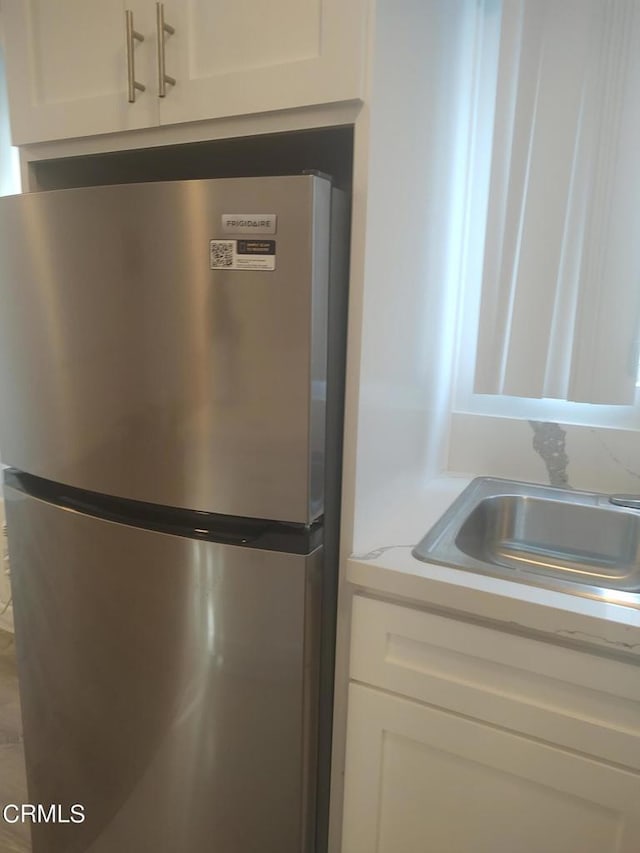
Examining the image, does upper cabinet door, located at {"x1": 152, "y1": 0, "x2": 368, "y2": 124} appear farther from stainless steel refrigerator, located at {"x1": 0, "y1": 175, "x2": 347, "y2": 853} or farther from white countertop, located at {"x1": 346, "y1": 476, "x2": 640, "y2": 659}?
white countertop, located at {"x1": 346, "y1": 476, "x2": 640, "y2": 659}

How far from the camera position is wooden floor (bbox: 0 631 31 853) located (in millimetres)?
1475

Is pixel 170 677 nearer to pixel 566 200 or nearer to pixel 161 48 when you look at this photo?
pixel 161 48

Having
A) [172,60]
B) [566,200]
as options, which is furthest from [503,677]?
[172,60]

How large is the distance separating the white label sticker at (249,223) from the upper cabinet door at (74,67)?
318 mm

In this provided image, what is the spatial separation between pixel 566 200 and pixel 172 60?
0.85 metres

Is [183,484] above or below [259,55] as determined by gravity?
below

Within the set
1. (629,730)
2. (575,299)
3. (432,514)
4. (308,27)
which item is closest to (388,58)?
(308,27)

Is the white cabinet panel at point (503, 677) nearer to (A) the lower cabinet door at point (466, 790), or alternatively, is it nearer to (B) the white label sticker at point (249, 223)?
(A) the lower cabinet door at point (466, 790)

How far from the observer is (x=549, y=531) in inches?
52.4

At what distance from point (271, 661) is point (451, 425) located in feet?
2.69

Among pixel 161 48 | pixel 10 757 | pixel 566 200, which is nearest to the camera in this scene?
pixel 161 48

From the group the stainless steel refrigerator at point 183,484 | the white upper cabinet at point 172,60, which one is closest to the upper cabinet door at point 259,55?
the white upper cabinet at point 172,60

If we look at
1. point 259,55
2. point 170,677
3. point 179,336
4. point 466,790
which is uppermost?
point 259,55

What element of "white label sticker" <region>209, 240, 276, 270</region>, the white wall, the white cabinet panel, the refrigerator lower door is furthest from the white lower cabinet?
"white label sticker" <region>209, 240, 276, 270</region>
